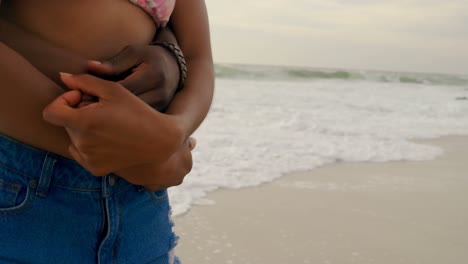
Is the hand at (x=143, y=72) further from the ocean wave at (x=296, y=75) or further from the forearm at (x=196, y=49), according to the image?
the ocean wave at (x=296, y=75)

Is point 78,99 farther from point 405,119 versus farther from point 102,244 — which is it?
point 405,119

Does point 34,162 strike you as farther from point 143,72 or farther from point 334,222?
point 334,222

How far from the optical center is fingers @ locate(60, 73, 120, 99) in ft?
2.39

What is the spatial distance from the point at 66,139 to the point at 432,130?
6.43 meters

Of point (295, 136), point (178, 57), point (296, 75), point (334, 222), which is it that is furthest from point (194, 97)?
point (296, 75)

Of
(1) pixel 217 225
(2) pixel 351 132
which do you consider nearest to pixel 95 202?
(1) pixel 217 225

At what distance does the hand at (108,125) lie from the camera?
2.36ft

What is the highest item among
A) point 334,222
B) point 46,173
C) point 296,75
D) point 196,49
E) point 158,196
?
point 196,49

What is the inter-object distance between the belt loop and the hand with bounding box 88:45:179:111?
158 millimetres

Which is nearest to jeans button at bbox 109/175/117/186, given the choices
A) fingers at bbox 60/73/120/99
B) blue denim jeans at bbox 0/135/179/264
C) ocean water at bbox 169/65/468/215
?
blue denim jeans at bbox 0/135/179/264

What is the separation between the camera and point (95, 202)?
904 mm

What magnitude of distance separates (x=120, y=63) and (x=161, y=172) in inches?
7.4

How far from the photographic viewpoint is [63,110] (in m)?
0.72

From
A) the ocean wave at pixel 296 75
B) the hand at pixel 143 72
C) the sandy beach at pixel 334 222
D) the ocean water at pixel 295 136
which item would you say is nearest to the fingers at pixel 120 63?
the hand at pixel 143 72
